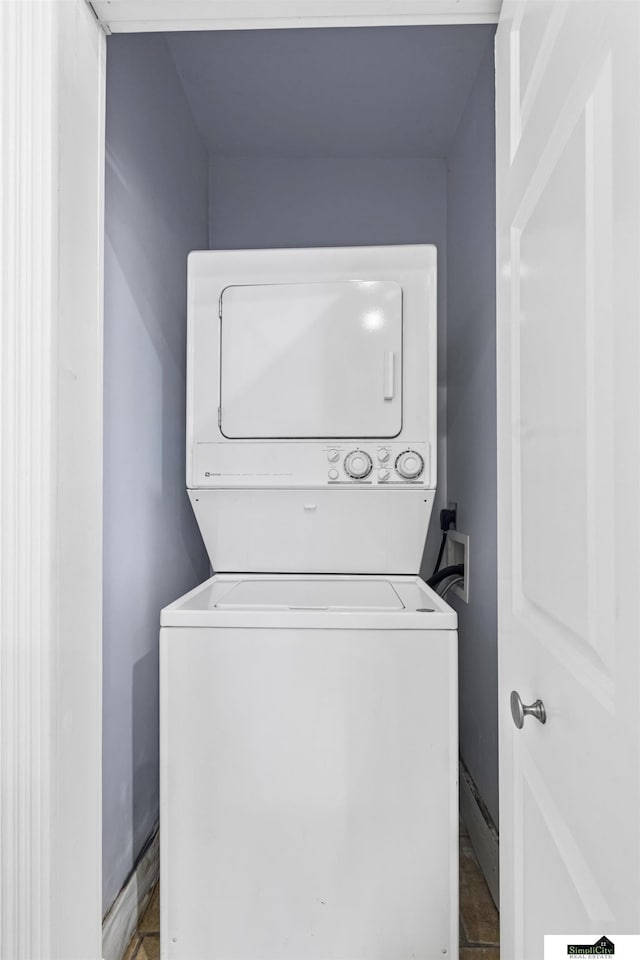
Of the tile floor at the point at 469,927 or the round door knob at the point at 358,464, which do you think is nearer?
the tile floor at the point at 469,927

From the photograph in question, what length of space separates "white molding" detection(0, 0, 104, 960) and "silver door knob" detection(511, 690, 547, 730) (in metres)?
0.64

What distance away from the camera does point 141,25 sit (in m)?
0.98

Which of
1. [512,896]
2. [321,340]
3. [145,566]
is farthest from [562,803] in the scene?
[321,340]

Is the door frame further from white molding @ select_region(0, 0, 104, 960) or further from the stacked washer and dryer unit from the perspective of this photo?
the stacked washer and dryer unit

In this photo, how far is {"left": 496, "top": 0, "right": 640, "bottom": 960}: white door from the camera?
1.69 feet

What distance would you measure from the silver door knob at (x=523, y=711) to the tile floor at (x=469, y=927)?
1035 millimetres

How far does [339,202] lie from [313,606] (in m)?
1.82

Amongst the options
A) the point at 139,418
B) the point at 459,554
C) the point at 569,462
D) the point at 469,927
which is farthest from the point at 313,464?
the point at 469,927

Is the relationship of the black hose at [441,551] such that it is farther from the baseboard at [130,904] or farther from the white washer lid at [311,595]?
the baseboard at [130,904]

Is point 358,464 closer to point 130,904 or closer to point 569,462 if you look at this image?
point 569,462

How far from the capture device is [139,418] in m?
1.63

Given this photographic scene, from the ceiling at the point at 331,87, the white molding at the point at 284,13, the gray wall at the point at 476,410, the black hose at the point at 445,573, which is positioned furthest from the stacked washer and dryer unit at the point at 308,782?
the ceiling at the point at 331,87

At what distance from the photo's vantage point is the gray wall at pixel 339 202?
99.4 inches

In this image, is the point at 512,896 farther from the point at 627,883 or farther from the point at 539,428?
the point at 539,428
